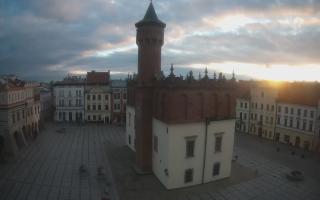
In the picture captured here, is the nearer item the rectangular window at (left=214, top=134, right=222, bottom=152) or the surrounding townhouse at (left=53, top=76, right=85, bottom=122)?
the rectangular window at (left=214, top=134, right=222, bottom=152)

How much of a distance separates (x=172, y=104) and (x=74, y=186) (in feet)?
51.4

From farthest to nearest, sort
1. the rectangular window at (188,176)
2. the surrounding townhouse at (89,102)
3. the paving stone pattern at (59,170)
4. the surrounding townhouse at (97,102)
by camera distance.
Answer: the surrounding townhouse at (97,102), the surrounding townhouse at (89,102), the rectangular window at (188,176), the paving stone pattern at (59,170)

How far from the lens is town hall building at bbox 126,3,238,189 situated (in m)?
28.5

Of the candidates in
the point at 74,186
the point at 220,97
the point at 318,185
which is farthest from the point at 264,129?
the point at 74,186

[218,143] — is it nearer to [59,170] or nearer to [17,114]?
[59,170]

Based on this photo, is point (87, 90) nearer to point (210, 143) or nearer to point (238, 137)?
point (238, 137)

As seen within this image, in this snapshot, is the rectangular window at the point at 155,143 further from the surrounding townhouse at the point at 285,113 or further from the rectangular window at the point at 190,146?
the surrounding townhouse at the point at 285,113

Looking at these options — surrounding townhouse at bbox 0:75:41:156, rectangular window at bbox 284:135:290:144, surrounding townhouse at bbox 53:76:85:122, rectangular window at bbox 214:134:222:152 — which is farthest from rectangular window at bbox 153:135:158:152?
surrounding townhouse at bbox 53:76:85:122

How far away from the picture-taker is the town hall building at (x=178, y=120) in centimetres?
2852

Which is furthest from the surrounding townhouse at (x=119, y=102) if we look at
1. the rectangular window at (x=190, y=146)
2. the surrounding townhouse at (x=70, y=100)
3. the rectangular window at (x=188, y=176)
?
the rectangular window at (x=190, y=146)

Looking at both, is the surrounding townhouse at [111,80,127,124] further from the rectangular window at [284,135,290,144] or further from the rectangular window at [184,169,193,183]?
the rectangular window at [184,169,193,183]

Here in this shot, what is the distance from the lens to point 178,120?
2836cm

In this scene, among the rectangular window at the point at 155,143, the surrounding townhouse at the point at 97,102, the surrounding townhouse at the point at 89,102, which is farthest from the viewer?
the surrounding townhouse at the point at 97,102

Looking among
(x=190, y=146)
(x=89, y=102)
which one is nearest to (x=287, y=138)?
(x=190, y=146)
